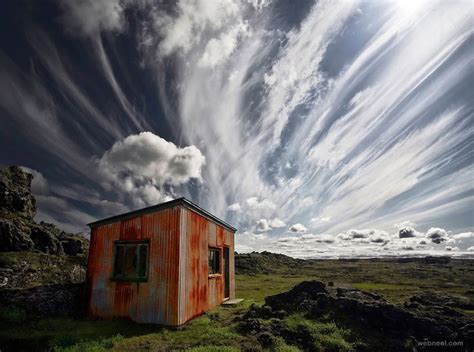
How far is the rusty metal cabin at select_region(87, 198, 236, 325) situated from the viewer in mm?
12961

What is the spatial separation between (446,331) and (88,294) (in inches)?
667

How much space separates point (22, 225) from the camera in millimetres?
24484

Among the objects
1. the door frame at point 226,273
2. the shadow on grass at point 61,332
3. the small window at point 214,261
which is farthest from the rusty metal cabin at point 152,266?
the door frame at point 226,273

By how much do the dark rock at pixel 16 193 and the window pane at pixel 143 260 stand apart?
24.1 meters

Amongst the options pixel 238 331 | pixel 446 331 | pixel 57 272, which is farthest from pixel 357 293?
pixel 57 272

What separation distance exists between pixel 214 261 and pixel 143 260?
17.5 feet

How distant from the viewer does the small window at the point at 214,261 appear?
17.7 m

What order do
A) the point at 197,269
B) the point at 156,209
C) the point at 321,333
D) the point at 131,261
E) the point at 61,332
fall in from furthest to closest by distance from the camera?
the point at 131,261 → the point at 197,269 → the point at 156,209 → the point at 321,333 → the point at 61,332

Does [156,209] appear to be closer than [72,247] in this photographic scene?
Yes

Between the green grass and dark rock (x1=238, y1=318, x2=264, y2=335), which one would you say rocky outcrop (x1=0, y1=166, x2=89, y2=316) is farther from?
the green grass

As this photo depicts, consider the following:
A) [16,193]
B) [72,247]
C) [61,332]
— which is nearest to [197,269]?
[61,332]

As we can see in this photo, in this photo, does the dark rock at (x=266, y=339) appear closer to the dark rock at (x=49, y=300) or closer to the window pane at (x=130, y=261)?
the window pane at (x=130, y=261)

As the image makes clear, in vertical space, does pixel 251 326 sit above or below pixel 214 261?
below

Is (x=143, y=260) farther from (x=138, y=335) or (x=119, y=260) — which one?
(x=138, y=335)
